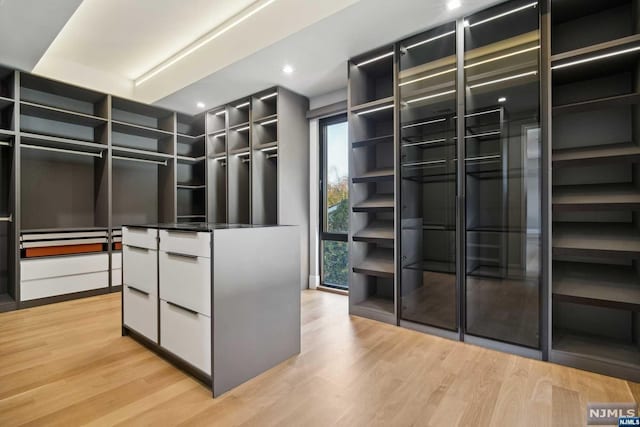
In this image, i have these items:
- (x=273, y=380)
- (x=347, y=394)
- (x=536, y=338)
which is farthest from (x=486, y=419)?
(x=273, y=380)

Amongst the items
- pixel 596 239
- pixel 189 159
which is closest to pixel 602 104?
pixel 596 239

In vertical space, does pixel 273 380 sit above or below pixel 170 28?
below

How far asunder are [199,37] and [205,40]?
0.12 m

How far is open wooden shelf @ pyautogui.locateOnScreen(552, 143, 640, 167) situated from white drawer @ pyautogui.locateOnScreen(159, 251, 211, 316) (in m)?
2.47

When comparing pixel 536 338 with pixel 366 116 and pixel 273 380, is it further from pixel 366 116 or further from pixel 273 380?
pixel 366 116

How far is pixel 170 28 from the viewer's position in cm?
327

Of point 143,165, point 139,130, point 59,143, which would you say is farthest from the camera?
point 143,165

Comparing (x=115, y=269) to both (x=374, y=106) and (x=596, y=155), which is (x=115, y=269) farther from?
(x=596, y=155)

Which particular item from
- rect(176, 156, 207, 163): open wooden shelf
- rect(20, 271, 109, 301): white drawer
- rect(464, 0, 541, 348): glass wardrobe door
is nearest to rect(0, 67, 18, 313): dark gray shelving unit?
rect(20, 271, 109, 301): white drawer

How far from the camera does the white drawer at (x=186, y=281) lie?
1743 mm

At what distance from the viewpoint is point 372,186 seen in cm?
337

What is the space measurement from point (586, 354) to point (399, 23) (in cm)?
284

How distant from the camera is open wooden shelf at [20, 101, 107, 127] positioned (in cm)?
345

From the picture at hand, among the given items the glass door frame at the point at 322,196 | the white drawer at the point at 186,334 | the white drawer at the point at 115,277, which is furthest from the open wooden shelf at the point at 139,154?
the white drawer at the point at 186,334
